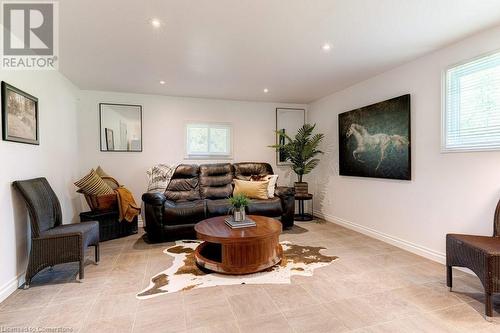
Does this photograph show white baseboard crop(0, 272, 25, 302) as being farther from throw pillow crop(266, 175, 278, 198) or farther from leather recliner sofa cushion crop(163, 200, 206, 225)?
throw pillow crop(266, 175, 278, 198)

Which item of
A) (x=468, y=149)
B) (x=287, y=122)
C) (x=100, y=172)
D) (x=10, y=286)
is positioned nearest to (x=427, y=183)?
(x=468, y=149)

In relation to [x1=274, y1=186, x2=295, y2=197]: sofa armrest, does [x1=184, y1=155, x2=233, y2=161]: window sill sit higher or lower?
higher

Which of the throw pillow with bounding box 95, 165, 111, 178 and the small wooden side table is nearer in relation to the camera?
the throw pillow with bounding box 95, 165, 111, 178

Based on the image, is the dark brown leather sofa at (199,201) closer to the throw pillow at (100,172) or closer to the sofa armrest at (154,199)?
the sofa armrest at (154,199)

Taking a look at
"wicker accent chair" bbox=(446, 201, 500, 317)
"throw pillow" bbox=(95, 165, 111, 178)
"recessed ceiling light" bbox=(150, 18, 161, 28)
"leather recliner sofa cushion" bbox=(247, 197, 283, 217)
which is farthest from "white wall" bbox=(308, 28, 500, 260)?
"throw pillow" bbox=(95, 165, 111, 178)

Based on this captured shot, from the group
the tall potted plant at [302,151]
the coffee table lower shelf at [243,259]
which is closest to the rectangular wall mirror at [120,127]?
the tall potted plant at [302,151]

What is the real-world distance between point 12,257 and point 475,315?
3836 mm

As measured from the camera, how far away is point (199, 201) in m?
3.90

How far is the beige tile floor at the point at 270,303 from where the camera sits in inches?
69.7

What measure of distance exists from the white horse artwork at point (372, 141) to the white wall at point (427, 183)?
0.62 feet

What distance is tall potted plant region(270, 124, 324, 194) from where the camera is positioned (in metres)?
4.84

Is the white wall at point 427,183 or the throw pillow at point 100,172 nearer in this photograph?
the white wall at point 427,183

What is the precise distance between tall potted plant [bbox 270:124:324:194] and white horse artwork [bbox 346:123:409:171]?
82 cm

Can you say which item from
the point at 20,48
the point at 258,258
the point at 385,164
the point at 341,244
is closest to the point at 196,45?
the point at 20,48
